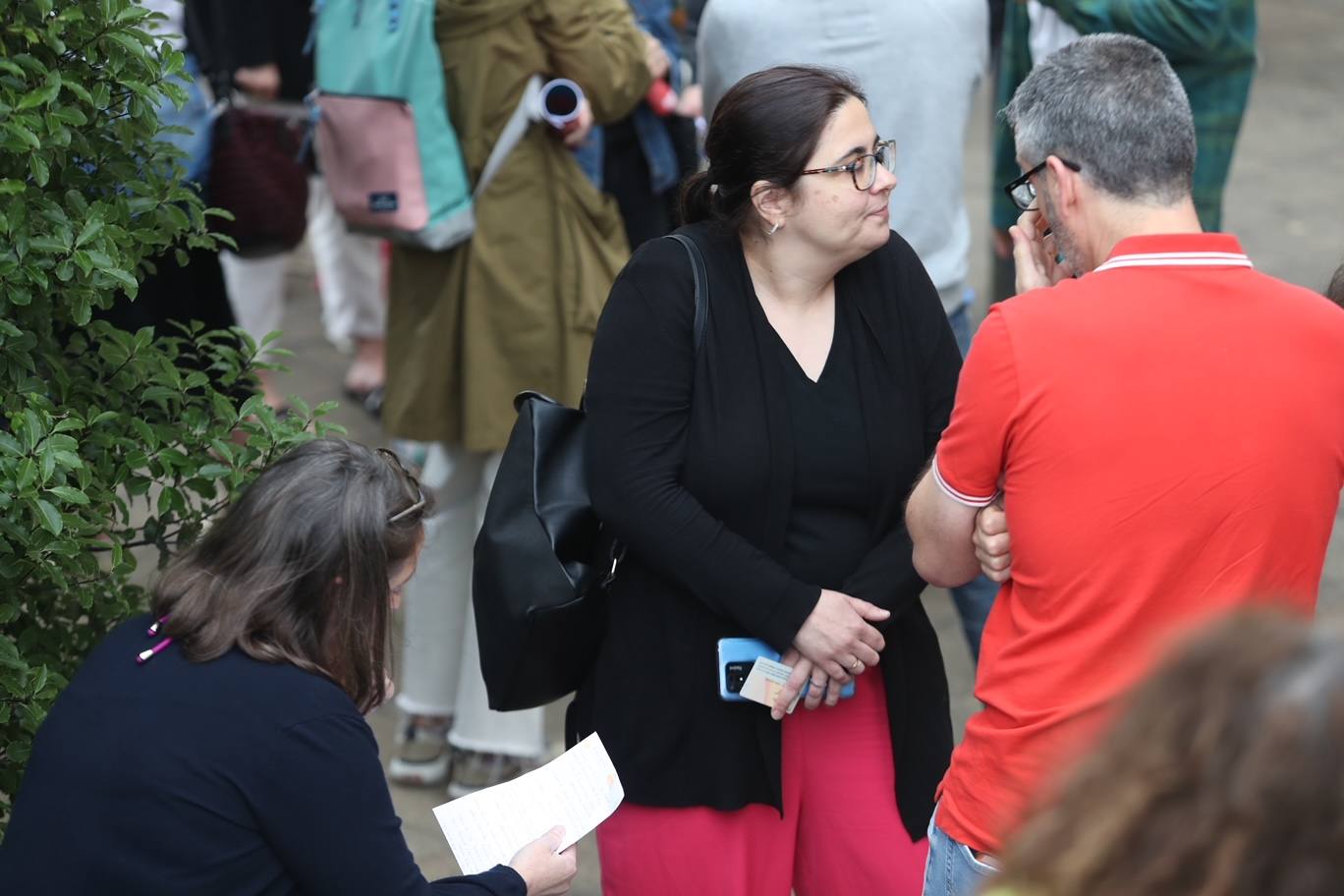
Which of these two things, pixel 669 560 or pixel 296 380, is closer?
pixel 669 560

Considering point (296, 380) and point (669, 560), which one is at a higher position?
point (669, 560)

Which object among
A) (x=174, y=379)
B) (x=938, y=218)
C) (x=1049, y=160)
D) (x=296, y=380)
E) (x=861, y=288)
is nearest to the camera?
(x=1049, y=160)

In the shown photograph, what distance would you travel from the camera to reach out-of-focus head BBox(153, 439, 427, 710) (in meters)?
2.17

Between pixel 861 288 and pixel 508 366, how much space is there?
137 cm

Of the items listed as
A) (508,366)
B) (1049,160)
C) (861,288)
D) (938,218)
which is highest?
(1049,160)

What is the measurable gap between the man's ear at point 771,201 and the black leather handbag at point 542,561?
0.13 metres

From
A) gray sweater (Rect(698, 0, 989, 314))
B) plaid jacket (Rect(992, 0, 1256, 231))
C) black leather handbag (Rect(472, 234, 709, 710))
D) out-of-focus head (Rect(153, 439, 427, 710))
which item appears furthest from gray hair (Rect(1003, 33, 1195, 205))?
plaid jacket (Rect(992, 0, 1256, 231))

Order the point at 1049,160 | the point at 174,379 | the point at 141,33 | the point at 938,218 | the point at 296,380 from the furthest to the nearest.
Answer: the point at 296,380 → the point at 938,218 → the point at 174,379 → the point at 141,33 → the point at 1049,160

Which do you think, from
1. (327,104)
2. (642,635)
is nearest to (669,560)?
(642,635)

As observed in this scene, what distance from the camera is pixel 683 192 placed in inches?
112

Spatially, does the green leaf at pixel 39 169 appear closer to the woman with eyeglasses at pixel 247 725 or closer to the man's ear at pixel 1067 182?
the woman with eyeglasses at pixel 247 725

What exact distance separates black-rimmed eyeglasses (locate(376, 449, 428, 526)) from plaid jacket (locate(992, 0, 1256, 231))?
233 cm

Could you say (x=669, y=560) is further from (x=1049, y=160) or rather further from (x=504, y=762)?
(x=504, y=762)

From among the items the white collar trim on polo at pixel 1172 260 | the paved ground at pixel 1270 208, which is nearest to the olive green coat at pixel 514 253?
the paved ground at pixel 1270 208
